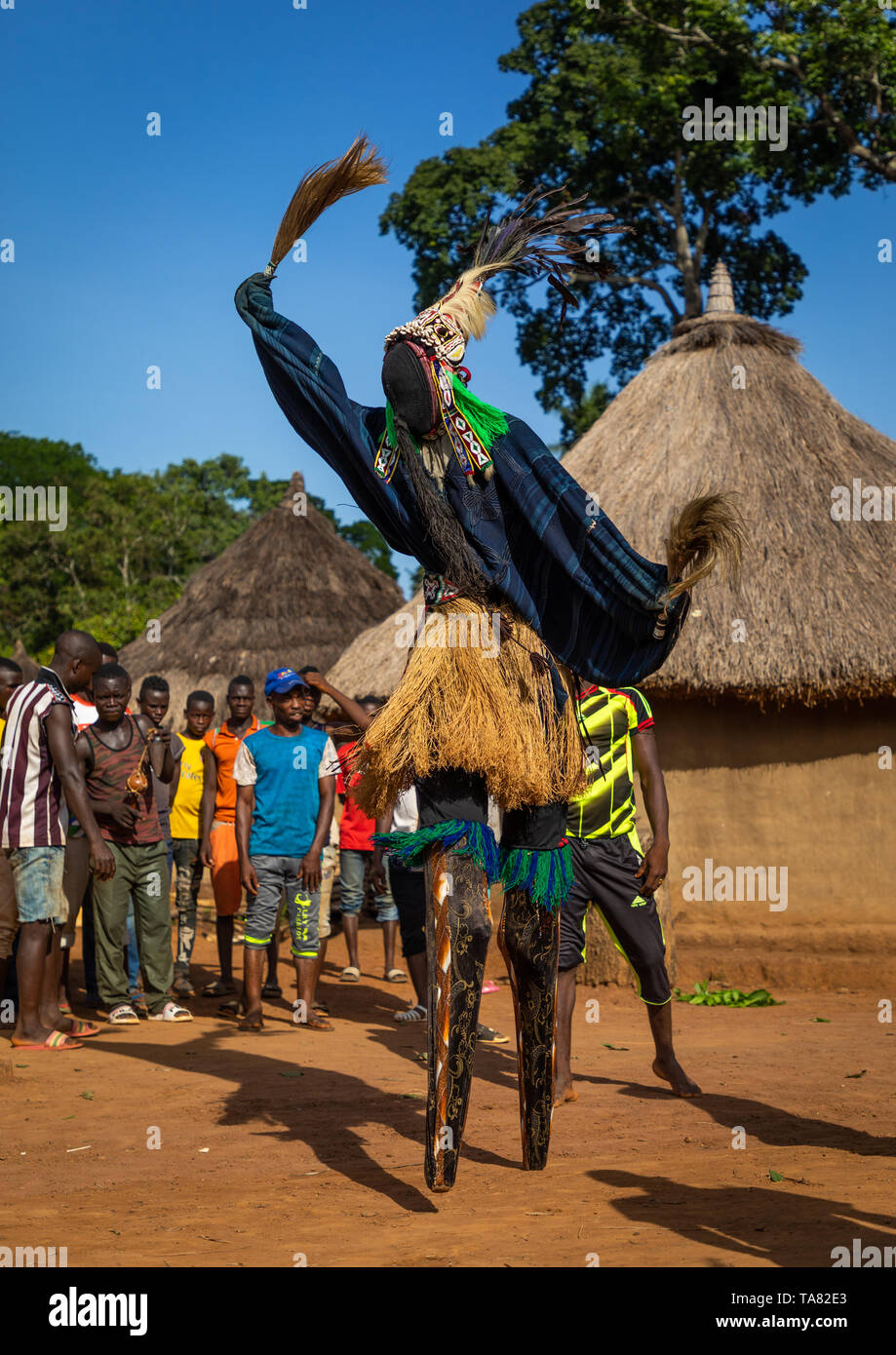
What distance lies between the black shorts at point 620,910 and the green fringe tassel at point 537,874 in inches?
72.0

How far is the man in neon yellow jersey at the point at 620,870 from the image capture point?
547 cm

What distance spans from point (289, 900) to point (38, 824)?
1580 millimetres

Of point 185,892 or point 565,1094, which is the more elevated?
point 185,892

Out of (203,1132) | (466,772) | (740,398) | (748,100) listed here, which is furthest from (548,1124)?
(748,100)

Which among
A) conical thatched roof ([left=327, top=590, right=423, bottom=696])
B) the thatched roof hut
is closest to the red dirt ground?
the thatched roof hut

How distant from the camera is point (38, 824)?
6348 millimetres

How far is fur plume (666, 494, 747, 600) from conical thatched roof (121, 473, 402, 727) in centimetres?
1446

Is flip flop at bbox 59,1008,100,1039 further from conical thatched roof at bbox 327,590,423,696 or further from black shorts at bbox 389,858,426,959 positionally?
conical thatched roof at bbox 327,590,423,696

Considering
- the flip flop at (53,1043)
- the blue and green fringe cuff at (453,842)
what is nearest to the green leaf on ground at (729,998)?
the flip flop at (53,1043)

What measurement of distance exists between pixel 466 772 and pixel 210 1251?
137 cm

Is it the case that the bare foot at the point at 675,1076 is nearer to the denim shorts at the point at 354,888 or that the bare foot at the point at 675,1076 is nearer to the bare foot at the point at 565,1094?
the bare foot at the point at 565,1094

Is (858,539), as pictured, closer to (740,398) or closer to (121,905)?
(740,398)

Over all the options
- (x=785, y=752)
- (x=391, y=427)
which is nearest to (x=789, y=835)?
(x=785, y=752)

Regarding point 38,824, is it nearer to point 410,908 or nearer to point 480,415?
point 410,908
